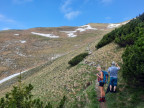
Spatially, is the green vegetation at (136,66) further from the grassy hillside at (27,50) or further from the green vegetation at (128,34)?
the grassy hillside at (27,50)

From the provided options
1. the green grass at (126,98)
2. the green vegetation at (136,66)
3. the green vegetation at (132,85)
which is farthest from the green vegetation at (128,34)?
the green grass at (126,98)

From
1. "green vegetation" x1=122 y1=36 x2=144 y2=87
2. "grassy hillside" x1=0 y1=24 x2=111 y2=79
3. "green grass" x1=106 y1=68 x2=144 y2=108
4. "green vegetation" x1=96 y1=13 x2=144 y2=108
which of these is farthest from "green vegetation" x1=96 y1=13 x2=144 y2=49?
"grassy hillside" x1=0 y1=24 x2=111 y2=79

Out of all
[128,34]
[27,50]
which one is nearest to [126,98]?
[128,34]

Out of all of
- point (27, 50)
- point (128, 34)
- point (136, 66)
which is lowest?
point (136, 66)

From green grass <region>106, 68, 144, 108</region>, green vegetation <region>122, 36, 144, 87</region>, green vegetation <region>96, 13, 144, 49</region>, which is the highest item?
green vegetation <region>96, 13, 144, 49</region>

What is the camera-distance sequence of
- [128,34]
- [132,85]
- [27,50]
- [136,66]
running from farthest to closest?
1. [27,50]
2. [128,34]
3. [132,85]
4. [136,66]

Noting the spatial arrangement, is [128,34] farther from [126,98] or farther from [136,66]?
[126,98]

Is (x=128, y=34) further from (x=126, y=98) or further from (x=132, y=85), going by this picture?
(x=126, y=98)

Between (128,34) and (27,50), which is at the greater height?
(27,50)

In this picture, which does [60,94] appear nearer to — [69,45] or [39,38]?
[69,45]

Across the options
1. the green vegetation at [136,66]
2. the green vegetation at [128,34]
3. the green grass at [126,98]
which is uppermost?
the green vegetation at [128,34]

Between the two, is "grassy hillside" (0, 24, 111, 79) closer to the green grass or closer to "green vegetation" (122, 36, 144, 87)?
the green grass

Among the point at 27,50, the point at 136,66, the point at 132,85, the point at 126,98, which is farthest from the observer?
the point at 27,50

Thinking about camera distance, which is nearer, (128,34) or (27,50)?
(128,34)
